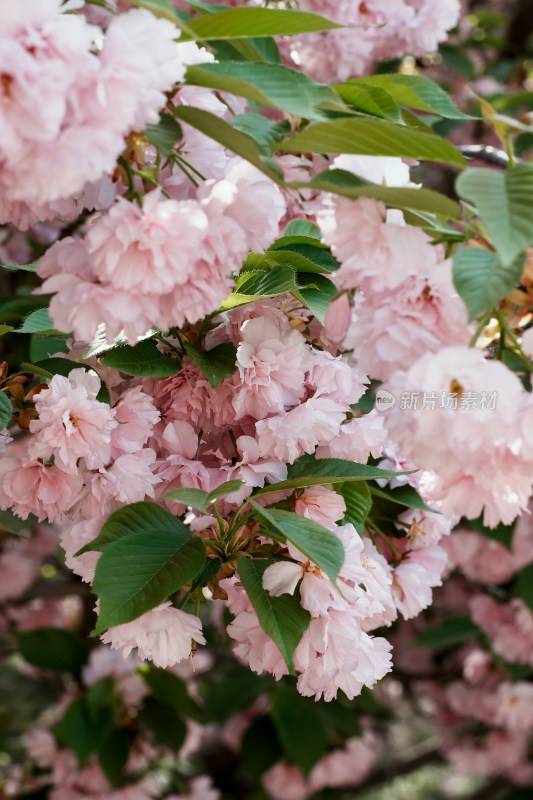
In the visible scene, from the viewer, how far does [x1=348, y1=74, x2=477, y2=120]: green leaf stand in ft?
2.46

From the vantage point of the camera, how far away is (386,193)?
587mm

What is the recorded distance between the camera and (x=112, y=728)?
1659mm

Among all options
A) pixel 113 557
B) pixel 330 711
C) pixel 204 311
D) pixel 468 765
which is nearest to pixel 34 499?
pixel 113 557

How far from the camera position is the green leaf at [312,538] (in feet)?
2.10

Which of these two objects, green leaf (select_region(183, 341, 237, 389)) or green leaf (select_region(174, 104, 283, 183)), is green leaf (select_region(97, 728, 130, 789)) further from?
green leaf (select_region(174, 104, 283, 183))

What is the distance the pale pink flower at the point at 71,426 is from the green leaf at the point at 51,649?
1118 millimetres

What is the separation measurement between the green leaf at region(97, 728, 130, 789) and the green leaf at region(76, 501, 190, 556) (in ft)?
3.37

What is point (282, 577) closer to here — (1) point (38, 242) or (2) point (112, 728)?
(2) point (112, 728)

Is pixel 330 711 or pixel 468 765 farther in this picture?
pixel 468 765

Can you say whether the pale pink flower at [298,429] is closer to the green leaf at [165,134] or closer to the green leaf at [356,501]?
the green leaf at [356,501]

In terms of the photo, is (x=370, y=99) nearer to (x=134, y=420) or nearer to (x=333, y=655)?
(x=134, y=420)

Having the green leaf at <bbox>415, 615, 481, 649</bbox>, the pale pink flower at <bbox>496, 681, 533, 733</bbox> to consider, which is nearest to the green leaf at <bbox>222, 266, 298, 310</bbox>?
the green leaf at <bbox>415, 615, 481, 649</bbox>

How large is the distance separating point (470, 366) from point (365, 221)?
5.2 inches

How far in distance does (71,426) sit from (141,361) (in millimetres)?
82
